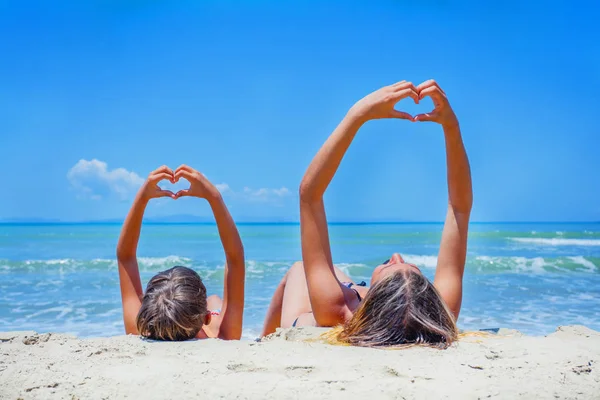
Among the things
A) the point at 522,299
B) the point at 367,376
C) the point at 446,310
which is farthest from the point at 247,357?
the point at 522,299

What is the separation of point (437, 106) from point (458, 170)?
1.39 feet

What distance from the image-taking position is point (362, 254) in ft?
72.1

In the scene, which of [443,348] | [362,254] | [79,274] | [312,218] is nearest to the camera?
[443,348]

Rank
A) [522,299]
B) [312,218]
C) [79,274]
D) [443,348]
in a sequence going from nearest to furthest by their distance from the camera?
[443,348]
[312,218]
[522,299]
[79,274]

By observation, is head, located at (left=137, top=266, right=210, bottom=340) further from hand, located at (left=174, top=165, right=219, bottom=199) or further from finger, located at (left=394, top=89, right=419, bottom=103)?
finger, located at (left=394, top=89, right=419, bottom=103)

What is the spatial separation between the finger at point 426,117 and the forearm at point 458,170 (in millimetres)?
127

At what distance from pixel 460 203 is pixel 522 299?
7.07m

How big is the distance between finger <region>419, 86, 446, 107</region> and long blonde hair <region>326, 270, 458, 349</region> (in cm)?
106

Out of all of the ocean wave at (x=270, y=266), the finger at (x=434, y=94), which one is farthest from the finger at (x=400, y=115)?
the ocean wave at (x=270, y=266)

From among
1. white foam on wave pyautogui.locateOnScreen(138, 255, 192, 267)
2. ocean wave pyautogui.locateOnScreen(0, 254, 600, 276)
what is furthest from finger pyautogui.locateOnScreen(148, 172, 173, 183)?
white foam on wave pyautogui.locateOnScreen(138, 255, 192, 267)

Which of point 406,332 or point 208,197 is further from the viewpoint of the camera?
point 208,197

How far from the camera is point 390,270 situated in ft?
10.5

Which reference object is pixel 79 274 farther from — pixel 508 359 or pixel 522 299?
pixel 508 359

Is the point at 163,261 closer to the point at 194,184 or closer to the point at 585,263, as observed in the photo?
the point at 585,263
